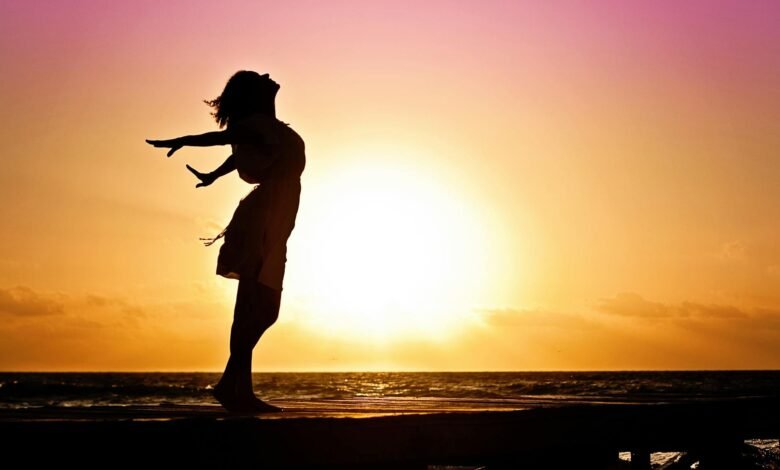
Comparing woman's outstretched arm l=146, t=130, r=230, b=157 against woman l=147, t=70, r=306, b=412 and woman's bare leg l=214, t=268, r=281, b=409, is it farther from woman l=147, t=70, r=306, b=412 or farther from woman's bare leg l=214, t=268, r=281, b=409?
woman's bare leg l=214, t=268, r=281, b=409

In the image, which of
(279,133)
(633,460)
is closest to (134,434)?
(279,133)

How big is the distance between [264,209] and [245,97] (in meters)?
0.79

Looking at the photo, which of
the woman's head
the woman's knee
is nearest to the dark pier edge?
the woman's knee

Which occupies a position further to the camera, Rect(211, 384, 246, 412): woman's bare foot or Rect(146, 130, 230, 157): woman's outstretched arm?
Rect(211, 384, 246, 412): woman's bare foot

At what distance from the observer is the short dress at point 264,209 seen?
6012 millimetres

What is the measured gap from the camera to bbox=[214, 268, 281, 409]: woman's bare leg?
19.5 ft

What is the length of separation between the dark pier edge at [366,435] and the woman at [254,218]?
907 millimetres

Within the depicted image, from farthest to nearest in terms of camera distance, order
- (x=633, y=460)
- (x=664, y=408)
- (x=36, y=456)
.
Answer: (x=633, y=460) → (x=664, y=408) → (x=36, y=456)

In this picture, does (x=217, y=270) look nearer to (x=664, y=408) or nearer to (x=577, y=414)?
(x=577, y=414)

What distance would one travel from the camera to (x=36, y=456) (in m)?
3.84

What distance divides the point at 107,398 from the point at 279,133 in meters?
51.9

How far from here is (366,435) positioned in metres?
4.79

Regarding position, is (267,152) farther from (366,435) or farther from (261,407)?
(366,435)

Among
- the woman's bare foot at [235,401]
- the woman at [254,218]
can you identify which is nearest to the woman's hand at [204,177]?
the woman at [254,218]
